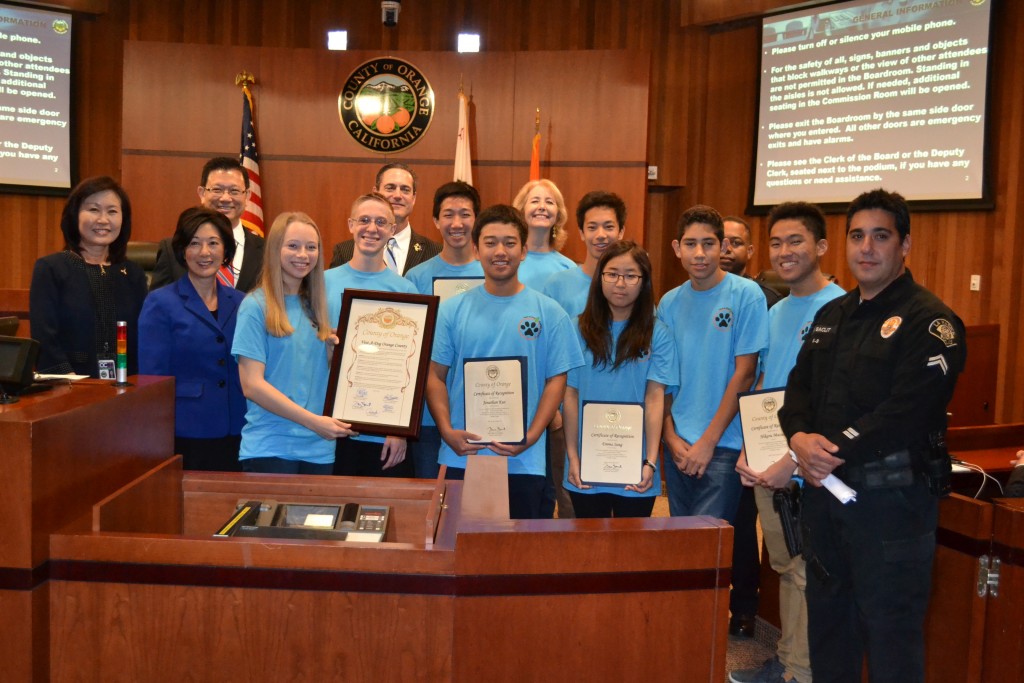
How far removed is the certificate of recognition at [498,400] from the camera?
3.16m

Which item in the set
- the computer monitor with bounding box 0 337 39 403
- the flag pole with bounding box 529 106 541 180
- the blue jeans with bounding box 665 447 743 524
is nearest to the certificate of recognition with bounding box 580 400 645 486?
the blue jeans with bounding box 665 447 743 524

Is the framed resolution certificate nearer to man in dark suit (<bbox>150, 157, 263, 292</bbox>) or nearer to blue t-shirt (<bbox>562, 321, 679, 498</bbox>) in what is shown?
blue t-shirt (<bbox>562, 321, 679, 498</bbox>)

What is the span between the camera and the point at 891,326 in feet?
7.94

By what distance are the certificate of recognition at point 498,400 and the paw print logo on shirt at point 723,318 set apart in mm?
781

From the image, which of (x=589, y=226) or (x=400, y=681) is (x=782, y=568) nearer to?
(x=589, y=226)

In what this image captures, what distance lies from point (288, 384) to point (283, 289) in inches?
12.9

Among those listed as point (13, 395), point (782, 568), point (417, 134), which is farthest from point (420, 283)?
point (417, 134)

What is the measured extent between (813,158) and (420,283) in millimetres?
4775

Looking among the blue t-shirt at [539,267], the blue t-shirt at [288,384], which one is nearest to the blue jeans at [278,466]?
the blue t-shirt at [288,384]

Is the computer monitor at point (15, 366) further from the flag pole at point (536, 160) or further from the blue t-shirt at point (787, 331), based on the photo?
the flag pole at point (536, 160)

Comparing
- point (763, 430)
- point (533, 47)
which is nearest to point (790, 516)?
point (763, 430)

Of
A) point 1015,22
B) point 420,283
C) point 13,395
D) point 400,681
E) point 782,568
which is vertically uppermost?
point 1015,22

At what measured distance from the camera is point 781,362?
3297 millimetres

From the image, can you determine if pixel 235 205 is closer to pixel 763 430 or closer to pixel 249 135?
pixel 763 430
